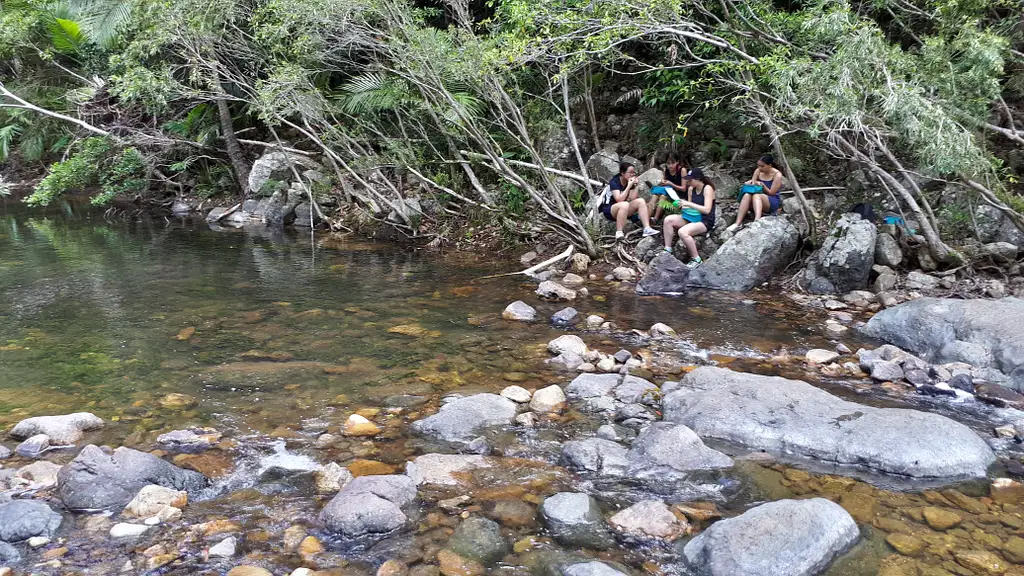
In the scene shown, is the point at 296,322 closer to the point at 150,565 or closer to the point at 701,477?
the point at 150,565

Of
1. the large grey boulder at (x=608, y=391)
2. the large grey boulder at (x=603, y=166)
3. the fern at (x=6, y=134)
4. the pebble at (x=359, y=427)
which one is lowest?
the large grey boulder at (x=608, y=391)

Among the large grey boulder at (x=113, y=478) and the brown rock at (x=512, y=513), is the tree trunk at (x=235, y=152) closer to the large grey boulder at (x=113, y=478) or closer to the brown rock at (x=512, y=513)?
the large grey boulder at (x=113, y=478)

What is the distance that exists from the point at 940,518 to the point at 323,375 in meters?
4.58

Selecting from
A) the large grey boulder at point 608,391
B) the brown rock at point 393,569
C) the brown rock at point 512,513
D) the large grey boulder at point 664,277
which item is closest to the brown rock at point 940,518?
the large grey boulder at point 608,391

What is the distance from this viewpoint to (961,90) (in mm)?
7195

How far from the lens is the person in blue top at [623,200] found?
10.4 metres

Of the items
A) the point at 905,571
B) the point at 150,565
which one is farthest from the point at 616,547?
the point at 150,565

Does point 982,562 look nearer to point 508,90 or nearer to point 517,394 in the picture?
point 517,394

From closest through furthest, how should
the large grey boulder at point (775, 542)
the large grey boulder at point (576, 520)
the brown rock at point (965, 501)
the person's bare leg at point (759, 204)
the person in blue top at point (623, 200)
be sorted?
the large grey boulder at point (775, 542) → the large grey boulder at point (576, 520) → the brown rock at point (965, 501) → the person's bare leg at point (759, 204) → the person in blue top at point (623, 200)

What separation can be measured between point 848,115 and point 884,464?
382cm

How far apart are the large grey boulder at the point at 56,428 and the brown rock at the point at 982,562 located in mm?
5355

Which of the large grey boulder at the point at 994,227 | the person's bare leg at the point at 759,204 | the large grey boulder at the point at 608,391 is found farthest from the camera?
the person's bare leg at the point at 759,204

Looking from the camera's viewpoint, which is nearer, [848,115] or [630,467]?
[630,467]

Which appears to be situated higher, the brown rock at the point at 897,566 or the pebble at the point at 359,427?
the pebble at the point at 359,427
